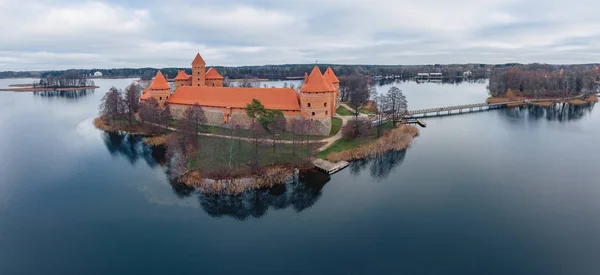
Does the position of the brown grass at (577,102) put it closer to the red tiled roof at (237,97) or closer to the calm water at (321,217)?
the calm water at (321,217)

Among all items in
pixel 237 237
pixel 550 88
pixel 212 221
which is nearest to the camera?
pixel 237 237

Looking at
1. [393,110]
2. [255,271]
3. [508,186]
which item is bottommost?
[255,271]

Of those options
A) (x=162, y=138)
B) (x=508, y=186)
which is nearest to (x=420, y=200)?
(x=508, y=186)

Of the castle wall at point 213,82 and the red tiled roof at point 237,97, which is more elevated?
the castle wall at point 213,82

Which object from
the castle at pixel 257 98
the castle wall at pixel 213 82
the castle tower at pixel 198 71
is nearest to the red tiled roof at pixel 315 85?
the castle at pixel 257 98

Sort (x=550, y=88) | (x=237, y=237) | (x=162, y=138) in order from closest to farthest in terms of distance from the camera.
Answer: (x=237, y=237) < (x=162, y=138) < (x=550, y=88)

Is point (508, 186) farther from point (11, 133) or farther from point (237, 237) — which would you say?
point (11, 133)
